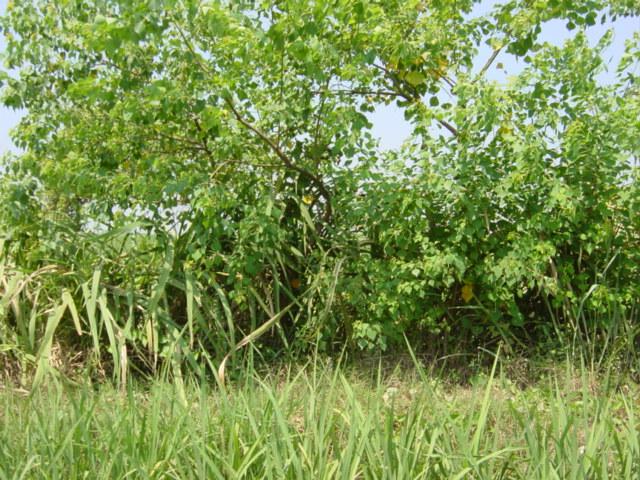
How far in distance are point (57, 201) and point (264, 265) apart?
165 cm

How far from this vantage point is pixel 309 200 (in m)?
5.59

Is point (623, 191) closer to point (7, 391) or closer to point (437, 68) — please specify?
point (437, 68)

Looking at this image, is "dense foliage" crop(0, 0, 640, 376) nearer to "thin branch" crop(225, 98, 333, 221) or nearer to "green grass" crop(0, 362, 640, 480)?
"thin branch" crop(225, 98, 333, 221)

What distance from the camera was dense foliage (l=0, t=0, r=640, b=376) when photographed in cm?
477

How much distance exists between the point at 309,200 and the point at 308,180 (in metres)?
0.14

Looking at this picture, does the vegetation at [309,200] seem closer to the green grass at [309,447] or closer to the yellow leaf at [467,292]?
the yellow leaf at [467,292]

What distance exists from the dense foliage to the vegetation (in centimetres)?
2

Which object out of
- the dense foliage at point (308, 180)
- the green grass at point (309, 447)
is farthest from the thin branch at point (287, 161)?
the green grass at point (309, 447)

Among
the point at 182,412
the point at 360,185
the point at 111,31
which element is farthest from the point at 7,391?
the point at 360,185

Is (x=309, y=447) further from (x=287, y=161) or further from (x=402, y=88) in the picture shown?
(x=402, y=88)

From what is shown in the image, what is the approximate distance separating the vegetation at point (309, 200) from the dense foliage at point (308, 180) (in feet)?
0.06

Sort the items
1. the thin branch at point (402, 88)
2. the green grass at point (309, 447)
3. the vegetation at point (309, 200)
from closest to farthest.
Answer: the green grass at point (309, 447) → the vegetation at point (309, 200) → the thin branch at point (402, 88)

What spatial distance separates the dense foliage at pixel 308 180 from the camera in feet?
15.6

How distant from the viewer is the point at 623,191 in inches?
190
